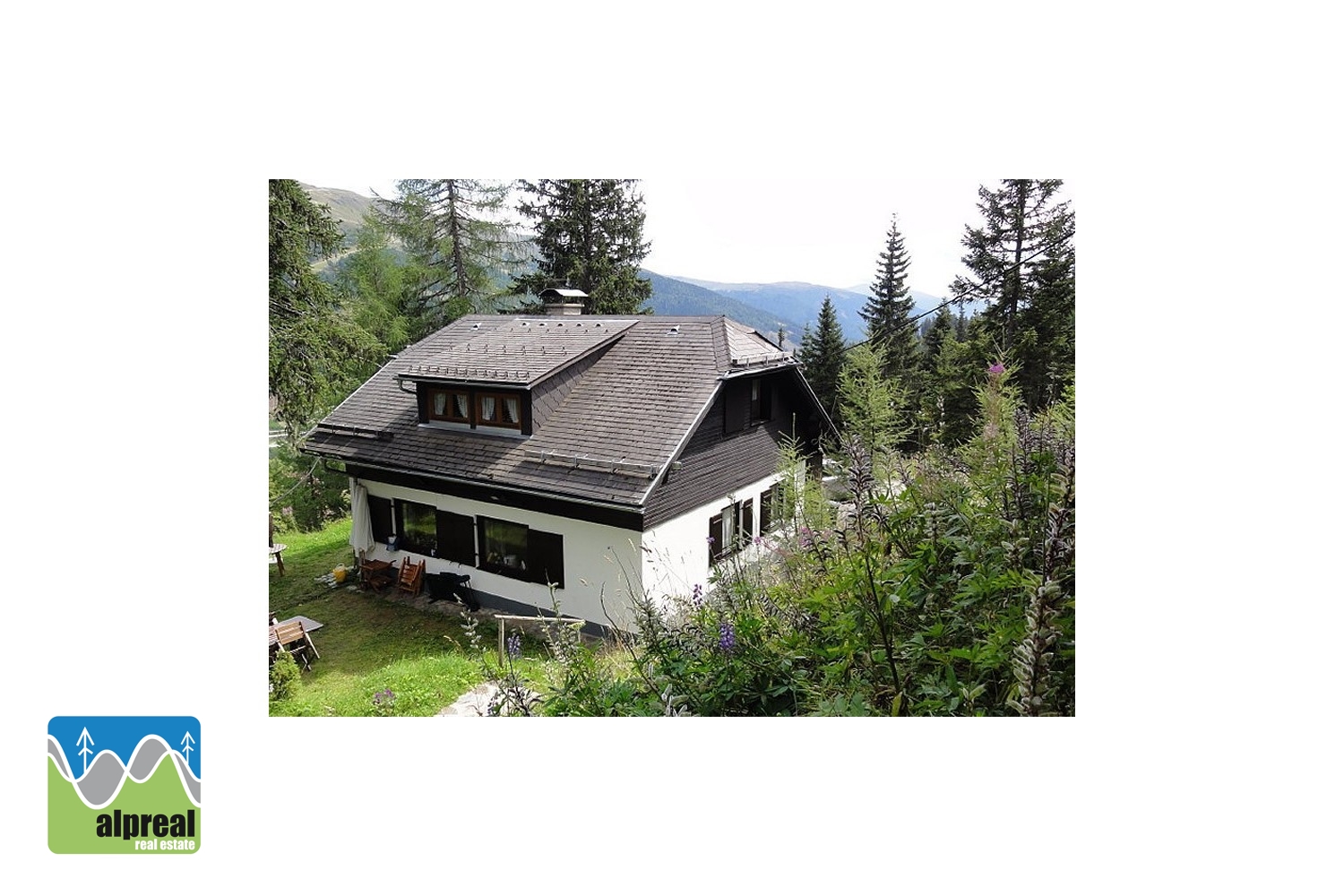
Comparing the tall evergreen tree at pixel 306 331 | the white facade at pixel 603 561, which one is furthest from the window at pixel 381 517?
the tall evergreen tree at pixel 306 331

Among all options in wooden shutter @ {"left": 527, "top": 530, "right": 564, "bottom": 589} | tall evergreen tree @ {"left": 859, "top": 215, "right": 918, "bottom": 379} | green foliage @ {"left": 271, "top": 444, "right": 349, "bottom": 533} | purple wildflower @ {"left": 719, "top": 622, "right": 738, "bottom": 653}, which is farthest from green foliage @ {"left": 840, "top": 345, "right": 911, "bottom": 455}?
green foliage @ {"left": 271, "top": 444, "right": 349, "bottom": 533}

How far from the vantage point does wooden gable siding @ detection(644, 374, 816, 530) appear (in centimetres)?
605

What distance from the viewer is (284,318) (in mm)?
6395

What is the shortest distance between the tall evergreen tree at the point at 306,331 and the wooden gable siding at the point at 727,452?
3331 millimetres

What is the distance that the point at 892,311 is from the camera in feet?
15.0

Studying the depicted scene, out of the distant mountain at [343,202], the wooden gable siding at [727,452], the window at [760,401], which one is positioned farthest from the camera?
the window at [760,401]

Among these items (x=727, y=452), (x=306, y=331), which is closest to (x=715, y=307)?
(x=727, y=452)

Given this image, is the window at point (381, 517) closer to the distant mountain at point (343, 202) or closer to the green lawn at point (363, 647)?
the green lawn at point (363, 647)

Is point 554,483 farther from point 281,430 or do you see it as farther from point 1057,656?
point 1057,656

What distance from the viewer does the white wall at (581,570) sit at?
524 cm

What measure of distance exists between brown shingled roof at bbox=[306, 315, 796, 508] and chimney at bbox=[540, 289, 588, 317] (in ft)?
0.89

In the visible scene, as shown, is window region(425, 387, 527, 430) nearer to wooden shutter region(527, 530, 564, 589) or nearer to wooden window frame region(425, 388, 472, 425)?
wooden window frame region(425, 388, 472, 425)
